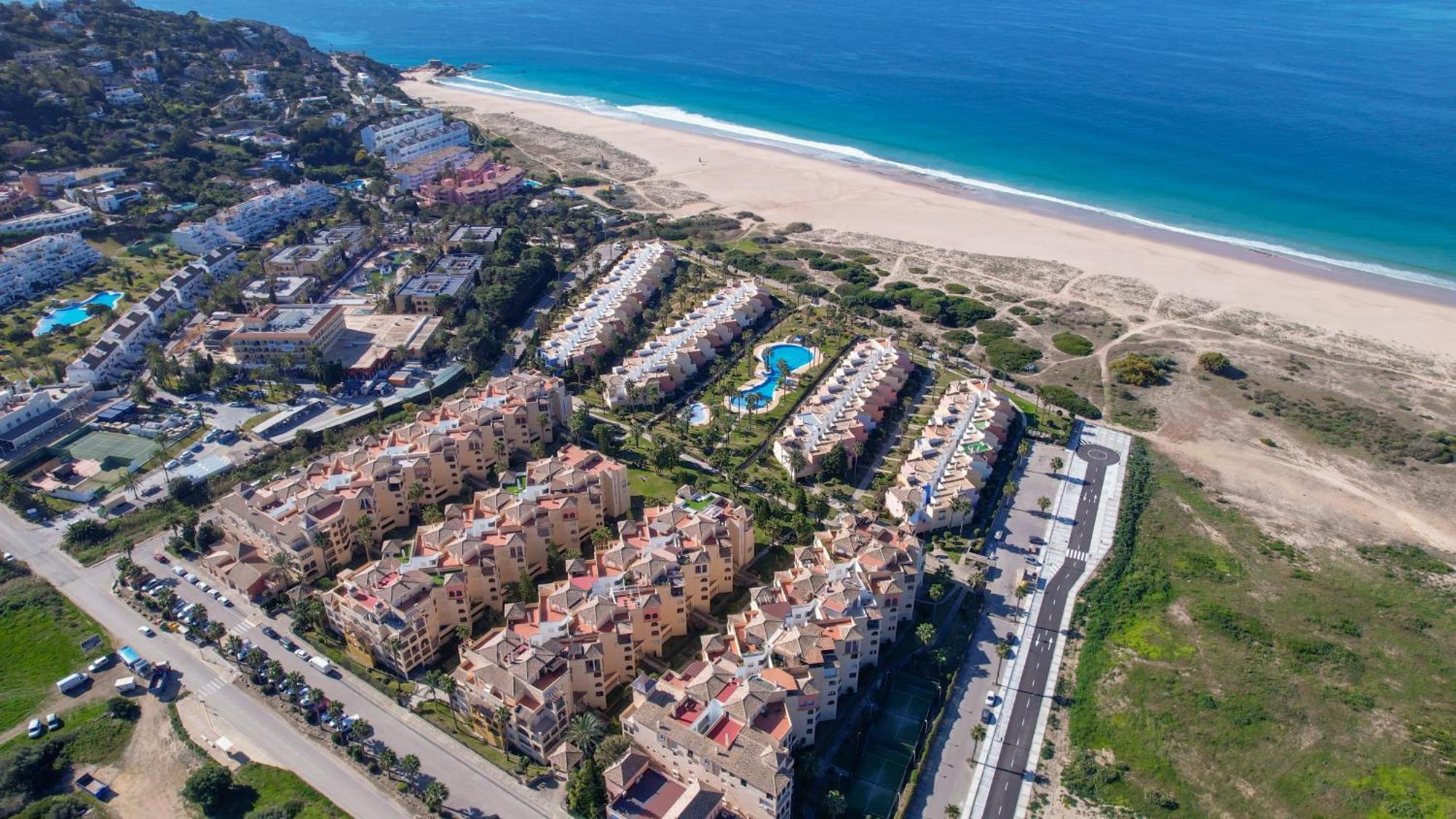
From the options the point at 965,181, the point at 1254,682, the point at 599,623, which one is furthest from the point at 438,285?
the point at 965,181

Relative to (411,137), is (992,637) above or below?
below

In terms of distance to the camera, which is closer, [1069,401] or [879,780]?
[879,780]

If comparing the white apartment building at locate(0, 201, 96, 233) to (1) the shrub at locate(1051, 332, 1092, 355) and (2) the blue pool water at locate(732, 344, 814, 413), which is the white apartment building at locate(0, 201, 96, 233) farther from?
(1) the shrub at locate(1051, 332, 1092, 355)

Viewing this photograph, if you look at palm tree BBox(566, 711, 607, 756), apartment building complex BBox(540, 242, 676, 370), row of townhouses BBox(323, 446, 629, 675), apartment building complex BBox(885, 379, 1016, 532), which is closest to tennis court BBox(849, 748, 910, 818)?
palm tree BBox(566, 711, 607, 756)

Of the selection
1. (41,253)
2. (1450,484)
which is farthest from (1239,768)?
(41,253)

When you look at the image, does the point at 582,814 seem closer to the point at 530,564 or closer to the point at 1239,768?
the point at 530,564

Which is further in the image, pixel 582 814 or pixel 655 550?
pixel 655 550

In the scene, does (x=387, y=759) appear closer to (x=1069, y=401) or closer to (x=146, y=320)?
(x=1069, y=401)
